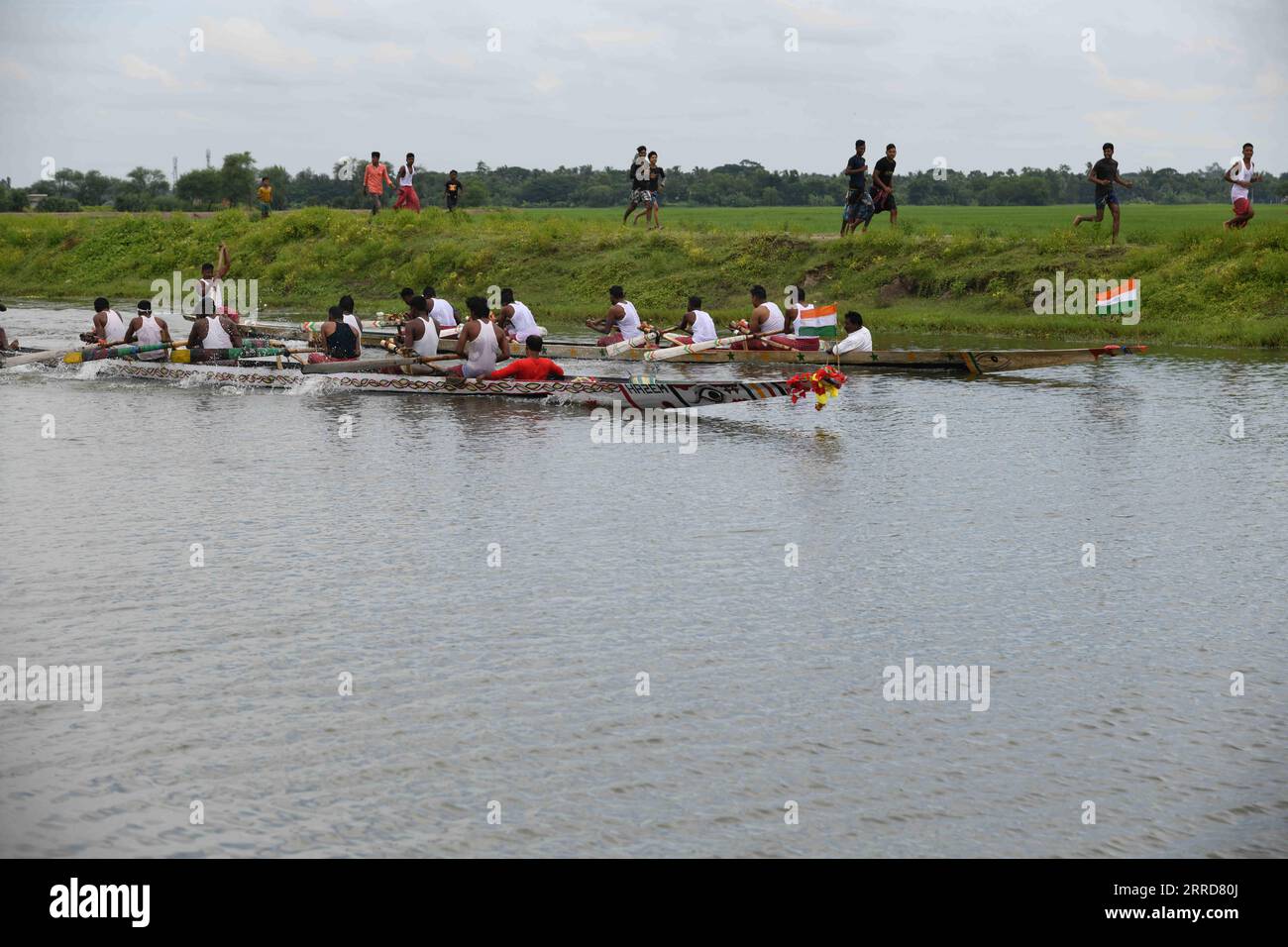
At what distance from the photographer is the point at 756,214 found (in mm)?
71000

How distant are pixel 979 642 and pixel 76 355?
792 inches

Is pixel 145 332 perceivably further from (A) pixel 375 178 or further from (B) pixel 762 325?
(A) pixel 375 178

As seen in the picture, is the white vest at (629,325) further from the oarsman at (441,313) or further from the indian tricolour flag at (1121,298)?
the indian tricolour flag at (1121,298)

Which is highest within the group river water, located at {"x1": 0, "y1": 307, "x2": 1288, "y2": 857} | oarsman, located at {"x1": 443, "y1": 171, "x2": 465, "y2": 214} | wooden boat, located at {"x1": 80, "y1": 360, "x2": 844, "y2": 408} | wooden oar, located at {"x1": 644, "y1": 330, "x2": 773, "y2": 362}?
oarsman, located at {"x1": 443, "y1": 171, "x2": 465, "y2": 214}

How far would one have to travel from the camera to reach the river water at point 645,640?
8547 millimetres

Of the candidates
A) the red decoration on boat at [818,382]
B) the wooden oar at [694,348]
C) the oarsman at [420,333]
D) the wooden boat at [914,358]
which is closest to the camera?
the red decoration on boat at [818,382]

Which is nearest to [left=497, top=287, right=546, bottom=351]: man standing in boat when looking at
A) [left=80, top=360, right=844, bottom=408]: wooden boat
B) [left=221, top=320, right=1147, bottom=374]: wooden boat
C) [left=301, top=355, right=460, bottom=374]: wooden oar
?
[left=221, top=320, right=1147, bottom=374]: wooden boat

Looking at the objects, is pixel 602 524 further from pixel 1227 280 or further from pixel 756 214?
pixel 756 214

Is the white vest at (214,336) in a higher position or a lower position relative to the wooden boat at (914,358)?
higher

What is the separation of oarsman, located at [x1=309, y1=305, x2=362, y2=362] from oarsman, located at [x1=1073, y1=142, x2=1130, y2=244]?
676 inches

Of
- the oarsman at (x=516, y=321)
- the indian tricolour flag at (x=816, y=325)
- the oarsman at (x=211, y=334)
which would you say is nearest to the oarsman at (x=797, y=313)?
the indian tricolour flag at (x=816, y=325)

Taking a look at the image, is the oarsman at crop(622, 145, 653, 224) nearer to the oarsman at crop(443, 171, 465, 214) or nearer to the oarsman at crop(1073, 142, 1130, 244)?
the oarsman at crop(443, 171, 465, 214)

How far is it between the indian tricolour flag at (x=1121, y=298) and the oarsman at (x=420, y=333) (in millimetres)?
13518

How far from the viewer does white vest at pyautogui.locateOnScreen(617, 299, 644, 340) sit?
27484 millimetres
